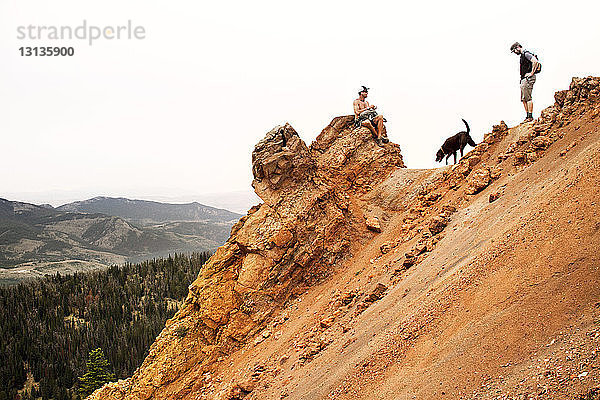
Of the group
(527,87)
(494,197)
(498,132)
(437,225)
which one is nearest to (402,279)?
(437,225)

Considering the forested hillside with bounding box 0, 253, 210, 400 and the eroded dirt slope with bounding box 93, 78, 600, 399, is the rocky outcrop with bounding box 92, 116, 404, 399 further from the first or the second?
the forested hillside with bounding box 0, 253, 210, 400

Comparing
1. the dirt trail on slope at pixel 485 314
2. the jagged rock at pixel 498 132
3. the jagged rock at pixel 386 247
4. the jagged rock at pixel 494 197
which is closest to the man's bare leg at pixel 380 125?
the jagged rock at pixel 498 132

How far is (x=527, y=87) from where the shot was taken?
11266 millimetres

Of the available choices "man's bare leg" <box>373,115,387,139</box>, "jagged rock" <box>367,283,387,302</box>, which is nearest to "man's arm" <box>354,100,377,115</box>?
"man's bare leg" <box>373,115,387,139</box>

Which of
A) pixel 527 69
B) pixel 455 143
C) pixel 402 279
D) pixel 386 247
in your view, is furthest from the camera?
pixel 455 143

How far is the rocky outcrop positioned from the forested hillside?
37.2 meters

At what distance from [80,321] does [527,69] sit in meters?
62.1

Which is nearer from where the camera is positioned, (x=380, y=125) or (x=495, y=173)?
(x=495, y=173)

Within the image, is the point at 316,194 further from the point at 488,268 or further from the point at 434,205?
the point at 488,268

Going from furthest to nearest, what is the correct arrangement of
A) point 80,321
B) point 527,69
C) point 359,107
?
point 80,321 → point 359,107 → point 527,69

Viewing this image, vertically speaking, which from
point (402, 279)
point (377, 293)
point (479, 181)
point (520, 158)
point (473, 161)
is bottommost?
point (377, 293)

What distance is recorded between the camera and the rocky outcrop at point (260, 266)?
34.5ft

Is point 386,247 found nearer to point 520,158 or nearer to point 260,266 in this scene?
point 260,266

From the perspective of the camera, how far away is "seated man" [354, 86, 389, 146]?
47.5 feet
